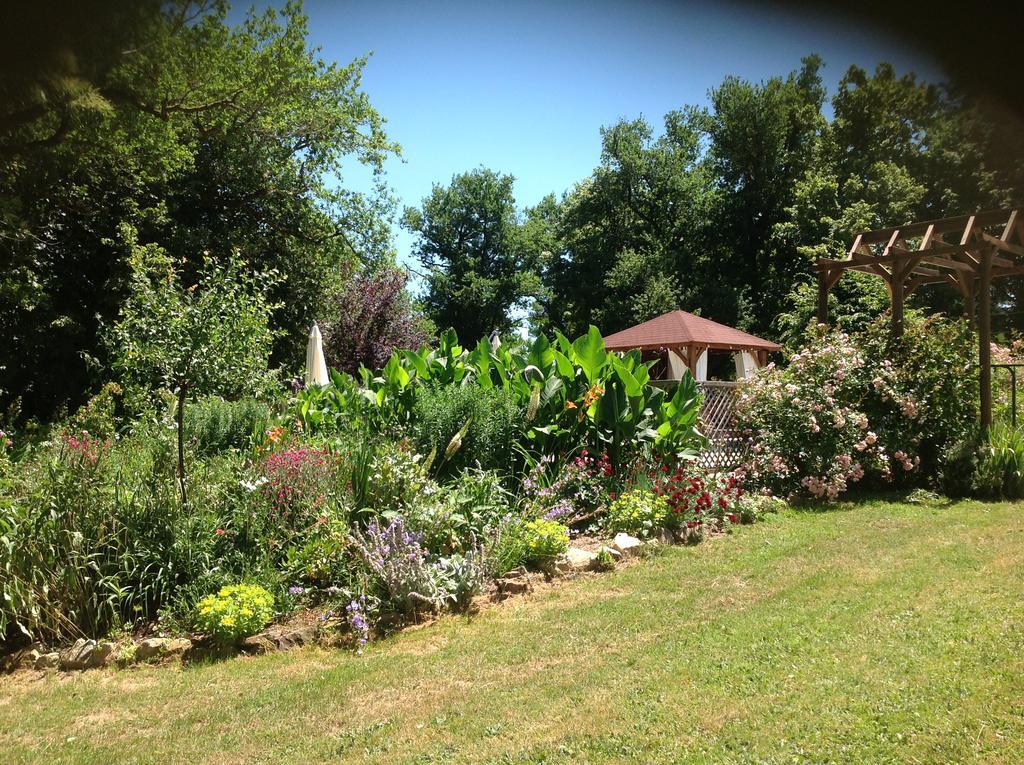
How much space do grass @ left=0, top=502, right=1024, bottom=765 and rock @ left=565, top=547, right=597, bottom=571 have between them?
1.41 feet

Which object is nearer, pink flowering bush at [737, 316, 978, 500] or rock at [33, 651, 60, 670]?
rock at [33, 651, 60, 670]

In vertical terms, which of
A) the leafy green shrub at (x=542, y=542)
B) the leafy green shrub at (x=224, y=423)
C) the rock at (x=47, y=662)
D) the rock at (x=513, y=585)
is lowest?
the rock at (x=47, y=662)

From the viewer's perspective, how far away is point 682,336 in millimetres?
14219

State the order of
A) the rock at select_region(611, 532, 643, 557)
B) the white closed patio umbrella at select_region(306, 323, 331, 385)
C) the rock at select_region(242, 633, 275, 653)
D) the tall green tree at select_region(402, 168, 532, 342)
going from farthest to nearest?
the tall green tree at select_region(402, 168, 532, 342) → the white closed patio umbrella at select_region(306, 323, 331, 385) → the rock at select_region(611, 532, 643, 557) → the rock at select_region(242, 633, 275, 653)

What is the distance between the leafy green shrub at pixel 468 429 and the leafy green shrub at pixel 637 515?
1.01 meters

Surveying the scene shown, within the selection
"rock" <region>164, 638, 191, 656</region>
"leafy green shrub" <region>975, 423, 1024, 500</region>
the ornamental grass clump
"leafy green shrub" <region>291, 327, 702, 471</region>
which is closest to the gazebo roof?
"leafy green shrub" <region>975, 423, 1024, 500</region>

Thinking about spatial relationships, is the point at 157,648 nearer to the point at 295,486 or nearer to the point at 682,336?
the point at 295,486

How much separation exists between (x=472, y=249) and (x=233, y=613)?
1243 inches

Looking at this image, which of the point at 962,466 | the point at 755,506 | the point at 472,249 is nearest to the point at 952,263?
the point at 962,466

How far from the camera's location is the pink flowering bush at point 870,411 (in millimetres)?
6984

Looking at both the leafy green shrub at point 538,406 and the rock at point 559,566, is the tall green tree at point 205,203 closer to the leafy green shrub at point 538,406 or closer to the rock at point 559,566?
the leafy green shrub at point 538,406

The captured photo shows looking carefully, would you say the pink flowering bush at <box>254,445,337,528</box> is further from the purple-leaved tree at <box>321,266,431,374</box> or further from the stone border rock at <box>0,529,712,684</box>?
the purple-leaved tree at <box>321,266,431,374</box>

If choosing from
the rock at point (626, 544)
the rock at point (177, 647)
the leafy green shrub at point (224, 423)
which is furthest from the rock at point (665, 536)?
the leafy green shrub at point (224, 423)

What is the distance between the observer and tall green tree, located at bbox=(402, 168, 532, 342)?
31.9 metres
